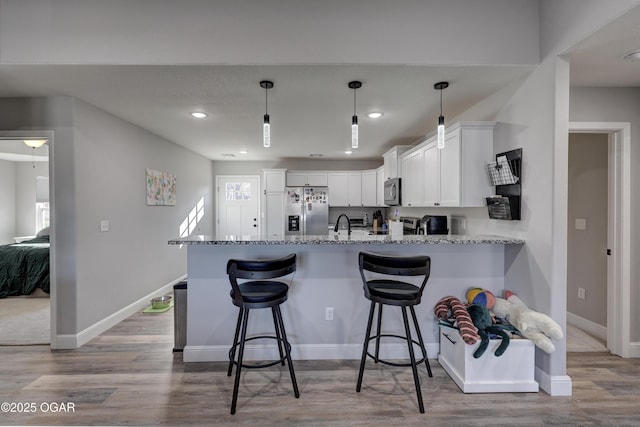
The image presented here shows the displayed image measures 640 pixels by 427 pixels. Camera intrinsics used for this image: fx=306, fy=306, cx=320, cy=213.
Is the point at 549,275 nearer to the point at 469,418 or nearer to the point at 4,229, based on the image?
the point at 469,418

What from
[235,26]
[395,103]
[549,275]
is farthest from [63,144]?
[549,275]

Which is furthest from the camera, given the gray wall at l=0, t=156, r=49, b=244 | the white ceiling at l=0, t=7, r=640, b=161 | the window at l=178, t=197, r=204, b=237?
the gray wall at l=0, t=156, r=49, b=244

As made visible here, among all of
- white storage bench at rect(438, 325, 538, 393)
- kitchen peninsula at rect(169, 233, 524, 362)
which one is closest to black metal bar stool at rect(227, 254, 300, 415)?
kitchen peninsula at rect(169, 233, 524, 362)

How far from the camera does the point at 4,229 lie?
20.2ft

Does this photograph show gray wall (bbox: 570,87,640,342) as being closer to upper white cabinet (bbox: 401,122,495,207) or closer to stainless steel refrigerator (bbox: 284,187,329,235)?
upper white cabinet (bbox: 401,122,495,207)

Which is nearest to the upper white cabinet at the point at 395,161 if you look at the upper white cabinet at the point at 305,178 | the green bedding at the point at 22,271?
the upper white cabinet at the point at 305,178

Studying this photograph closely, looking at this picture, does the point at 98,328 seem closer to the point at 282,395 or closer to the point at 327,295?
the point at 282,395

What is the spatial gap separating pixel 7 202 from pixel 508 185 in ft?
28.5

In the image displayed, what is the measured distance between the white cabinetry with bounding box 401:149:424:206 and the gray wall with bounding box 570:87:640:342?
1441mm

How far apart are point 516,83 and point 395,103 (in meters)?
0.98

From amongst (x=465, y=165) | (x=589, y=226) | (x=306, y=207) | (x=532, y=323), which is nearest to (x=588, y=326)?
(x=589, y=226)

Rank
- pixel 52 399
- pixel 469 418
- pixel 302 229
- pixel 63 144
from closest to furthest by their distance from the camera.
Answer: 1. pixel 469 418
2. pixel 52 399
3. pixel 63 144
4. pixel 302 229

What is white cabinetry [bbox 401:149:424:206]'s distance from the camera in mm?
3623

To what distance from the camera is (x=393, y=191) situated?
4379 millimetres
